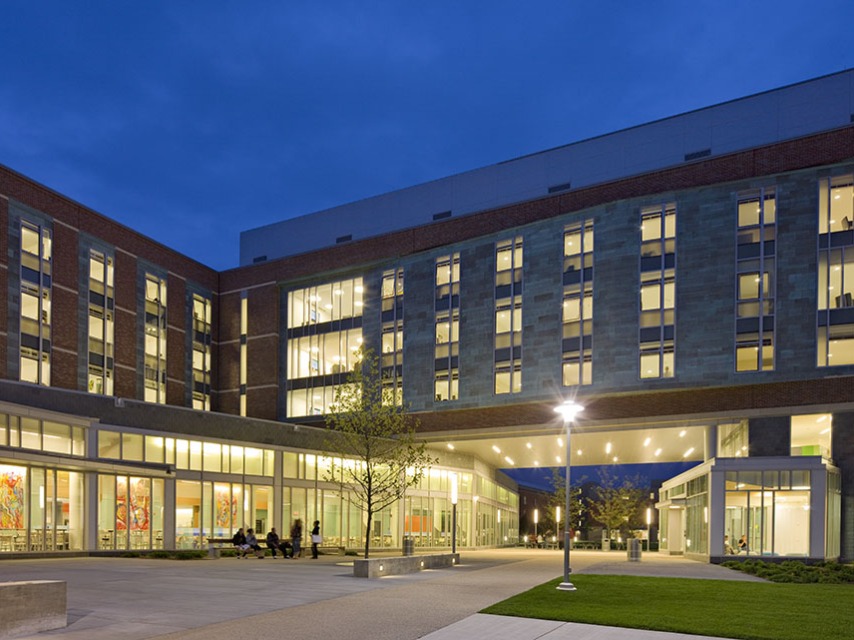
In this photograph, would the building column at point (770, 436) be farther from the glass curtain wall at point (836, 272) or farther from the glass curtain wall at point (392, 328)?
the glass curtain wall at point (392, 328)

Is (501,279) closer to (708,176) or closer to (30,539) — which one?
(708,176)

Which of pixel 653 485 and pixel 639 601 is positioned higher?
pixel 639 601

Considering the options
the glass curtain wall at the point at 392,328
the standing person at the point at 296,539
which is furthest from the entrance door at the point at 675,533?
the standing person at the point at 296,539

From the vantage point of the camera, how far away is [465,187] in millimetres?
56750

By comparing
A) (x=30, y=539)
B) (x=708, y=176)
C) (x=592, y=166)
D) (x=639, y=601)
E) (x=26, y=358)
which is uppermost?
(x=592, y=166)

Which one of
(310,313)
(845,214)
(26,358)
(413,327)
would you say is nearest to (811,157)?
(845,214)

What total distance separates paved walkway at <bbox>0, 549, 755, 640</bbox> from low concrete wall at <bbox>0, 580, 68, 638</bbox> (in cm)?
23

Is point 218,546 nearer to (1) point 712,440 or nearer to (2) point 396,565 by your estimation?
(2) point 396,565

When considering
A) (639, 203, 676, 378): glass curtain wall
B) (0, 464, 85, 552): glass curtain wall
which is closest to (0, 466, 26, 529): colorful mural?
(0, 464, 85, 552): glass curtain wall

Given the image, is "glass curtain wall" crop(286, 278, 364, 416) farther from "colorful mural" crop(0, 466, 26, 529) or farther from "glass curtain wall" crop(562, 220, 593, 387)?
"colorful mural" crop(0, 466, 26, 529)

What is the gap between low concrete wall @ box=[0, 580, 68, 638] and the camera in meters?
11.0

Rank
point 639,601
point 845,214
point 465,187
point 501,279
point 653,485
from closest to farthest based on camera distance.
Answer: point 639,601, point 845,214, point 501,279, point 465,187, point 653,485

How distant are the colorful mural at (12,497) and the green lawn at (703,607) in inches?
750

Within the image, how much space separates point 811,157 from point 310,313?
32.9 metres
